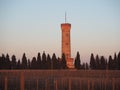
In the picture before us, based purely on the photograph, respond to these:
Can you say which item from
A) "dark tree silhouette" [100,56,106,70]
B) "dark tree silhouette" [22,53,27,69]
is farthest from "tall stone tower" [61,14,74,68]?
"dark tree silhouette" [22,53,27,69]

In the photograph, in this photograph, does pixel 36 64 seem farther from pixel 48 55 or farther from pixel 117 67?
pixel 117 67

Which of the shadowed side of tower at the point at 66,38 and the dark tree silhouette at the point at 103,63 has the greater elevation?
the shadowed side of tower at the point at 66,38

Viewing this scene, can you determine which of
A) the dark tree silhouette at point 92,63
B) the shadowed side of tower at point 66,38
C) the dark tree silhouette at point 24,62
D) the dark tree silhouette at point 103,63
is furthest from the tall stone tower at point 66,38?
the dark tree silhouette at point 24,62

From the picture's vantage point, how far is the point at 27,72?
93.7 feet

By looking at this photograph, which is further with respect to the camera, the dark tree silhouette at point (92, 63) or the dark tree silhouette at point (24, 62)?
the dark tree silhouette at point (92, 63)

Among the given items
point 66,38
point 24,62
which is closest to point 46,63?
point 24,62

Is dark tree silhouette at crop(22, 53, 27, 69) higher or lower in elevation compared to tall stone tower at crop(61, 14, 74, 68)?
lower

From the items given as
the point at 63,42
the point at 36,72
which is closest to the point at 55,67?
the point at 36,72

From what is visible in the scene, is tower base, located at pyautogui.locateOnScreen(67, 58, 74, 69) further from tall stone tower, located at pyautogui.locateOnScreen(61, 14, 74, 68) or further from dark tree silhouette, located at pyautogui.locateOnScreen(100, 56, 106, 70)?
dark tree silhouette, located at pyautogui.locateOnScreen(100, 56, 106, 70)

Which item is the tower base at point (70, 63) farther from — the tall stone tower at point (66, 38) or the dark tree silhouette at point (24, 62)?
the dark tree silhouette at point (24, 62)

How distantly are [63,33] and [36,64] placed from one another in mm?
12761

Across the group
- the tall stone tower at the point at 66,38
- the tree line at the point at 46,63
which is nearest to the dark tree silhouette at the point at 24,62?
the tree line at the point at 46,63

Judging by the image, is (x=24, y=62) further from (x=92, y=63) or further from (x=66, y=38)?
(x=66, y=38)

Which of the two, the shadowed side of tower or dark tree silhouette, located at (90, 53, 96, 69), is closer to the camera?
dark tree silhouette, located at (90, 53, 96, 69)
